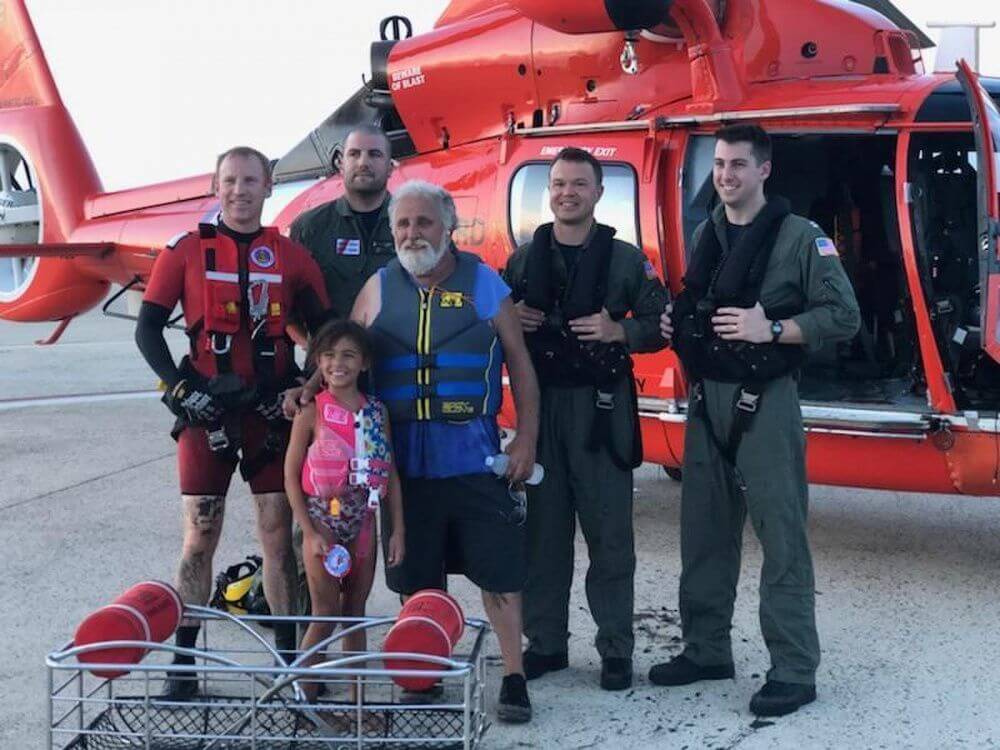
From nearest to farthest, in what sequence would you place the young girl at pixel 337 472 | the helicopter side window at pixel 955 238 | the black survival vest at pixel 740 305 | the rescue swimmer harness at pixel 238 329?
the young girl at pixel 337 472, the black survival vest at pixel 740 305, the rescue swimmer harness at pixel 238 329, the helicopter side window at pixel 955 238

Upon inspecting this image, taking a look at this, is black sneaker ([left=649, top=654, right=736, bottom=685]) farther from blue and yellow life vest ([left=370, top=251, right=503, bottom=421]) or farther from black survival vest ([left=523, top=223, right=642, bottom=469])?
blue and yellow life vest ([left=370, top=251, right=503, bottom=421])

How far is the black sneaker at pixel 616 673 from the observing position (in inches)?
174

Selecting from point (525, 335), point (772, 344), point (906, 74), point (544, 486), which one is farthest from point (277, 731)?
point (906, 74)

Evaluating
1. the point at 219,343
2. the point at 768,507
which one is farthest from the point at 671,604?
the point at 219,343

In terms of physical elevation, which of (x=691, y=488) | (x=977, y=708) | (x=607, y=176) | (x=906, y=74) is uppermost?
(x=906, y=74)

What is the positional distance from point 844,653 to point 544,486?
4.46ft

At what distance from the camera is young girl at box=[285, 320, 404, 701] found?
3904 millimetres

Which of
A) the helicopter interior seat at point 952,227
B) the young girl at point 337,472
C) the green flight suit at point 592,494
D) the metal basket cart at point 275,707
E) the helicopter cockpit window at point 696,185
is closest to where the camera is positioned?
the metal basket cart at point 275,707

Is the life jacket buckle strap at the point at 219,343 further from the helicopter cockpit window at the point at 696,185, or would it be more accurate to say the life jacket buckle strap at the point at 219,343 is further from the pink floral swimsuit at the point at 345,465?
the helicopter cockpit window at the point at 696,185

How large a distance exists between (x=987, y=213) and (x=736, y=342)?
1.54m

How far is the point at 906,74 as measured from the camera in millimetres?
6555

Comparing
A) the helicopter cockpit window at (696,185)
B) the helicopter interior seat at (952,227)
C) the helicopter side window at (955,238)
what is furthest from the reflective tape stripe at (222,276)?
the helicopter interior seat at (952,227)

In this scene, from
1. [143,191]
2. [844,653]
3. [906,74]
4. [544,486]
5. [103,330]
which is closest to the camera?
[544,486]

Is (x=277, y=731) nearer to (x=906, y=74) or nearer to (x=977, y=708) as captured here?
(x=977, y=708)
